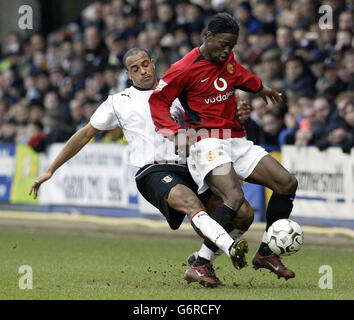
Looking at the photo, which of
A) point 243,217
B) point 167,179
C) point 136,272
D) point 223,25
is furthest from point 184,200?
point 136,272

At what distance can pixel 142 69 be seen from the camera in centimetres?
945

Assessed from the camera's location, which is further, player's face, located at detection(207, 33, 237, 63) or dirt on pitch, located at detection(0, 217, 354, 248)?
dirt on pitch, located at detection(0, 217, 354, 248)

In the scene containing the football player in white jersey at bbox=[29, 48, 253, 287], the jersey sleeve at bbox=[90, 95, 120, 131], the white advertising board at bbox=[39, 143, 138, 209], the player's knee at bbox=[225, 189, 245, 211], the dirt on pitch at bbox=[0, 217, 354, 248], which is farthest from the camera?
the white advertising board at bbox=[39, 143, 138, 209]

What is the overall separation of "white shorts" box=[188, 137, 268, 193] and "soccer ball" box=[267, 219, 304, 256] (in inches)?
24.1

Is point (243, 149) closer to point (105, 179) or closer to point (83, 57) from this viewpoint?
point (105, 179)

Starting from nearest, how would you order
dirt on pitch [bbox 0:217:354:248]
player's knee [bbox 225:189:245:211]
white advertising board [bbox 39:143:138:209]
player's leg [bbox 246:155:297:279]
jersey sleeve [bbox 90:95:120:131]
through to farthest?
player's knee [bbox 225:189:245:211] → player's leg [bbox 246:155:297:279] → jersey sleeve [bbox 90:95:120:131] → dirt on pitch [bbox 0:217:354:248] → white advertising board [bbox 39:143:138:209]

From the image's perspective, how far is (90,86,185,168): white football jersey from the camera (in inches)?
363

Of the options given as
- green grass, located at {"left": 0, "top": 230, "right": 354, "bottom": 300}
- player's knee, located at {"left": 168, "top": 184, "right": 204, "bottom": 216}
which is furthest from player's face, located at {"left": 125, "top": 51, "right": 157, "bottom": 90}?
green grass, located at {"left": 0, "top": 230, "right": 354, "bottom": 300}

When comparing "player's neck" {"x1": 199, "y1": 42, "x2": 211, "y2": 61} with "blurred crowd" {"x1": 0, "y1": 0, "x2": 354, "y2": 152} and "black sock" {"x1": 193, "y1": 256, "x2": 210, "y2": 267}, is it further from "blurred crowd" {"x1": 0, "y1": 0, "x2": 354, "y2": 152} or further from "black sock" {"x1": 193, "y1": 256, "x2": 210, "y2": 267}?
"blurred crowd" {"x1": 0, "y1": 0, "x2": 354, "y2": 152}

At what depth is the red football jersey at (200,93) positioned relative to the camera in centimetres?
873

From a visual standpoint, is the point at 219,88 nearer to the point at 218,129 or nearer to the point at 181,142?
the point at 218,129

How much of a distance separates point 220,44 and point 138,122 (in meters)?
1.22

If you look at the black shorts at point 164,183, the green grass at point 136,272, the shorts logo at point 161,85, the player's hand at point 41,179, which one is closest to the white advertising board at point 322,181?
the green grass at point 136,272

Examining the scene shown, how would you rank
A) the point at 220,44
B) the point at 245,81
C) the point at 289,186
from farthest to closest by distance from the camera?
the point at 245,81 < the point at 289,186 < the point at 220,44
